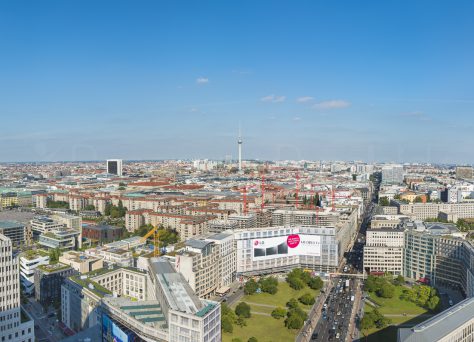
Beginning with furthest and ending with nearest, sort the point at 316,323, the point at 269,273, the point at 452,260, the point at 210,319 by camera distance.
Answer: the point at 269,273 → the point at 452,260 → the point at 316,323 → the point at 210,319

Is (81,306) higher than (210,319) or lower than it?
lower

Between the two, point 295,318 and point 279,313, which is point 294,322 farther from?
point 279,313

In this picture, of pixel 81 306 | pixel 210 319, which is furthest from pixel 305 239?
pixel 210 319

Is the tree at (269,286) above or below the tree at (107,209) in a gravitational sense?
below

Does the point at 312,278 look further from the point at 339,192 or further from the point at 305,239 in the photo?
the point at 339,192

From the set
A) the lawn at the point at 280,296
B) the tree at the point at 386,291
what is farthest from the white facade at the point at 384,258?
the lawn at the point at 280,296

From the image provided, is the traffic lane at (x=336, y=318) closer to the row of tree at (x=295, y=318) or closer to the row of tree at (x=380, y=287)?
the row of tree at (x=295, y=318)

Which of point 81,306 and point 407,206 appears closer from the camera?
point 81,306
